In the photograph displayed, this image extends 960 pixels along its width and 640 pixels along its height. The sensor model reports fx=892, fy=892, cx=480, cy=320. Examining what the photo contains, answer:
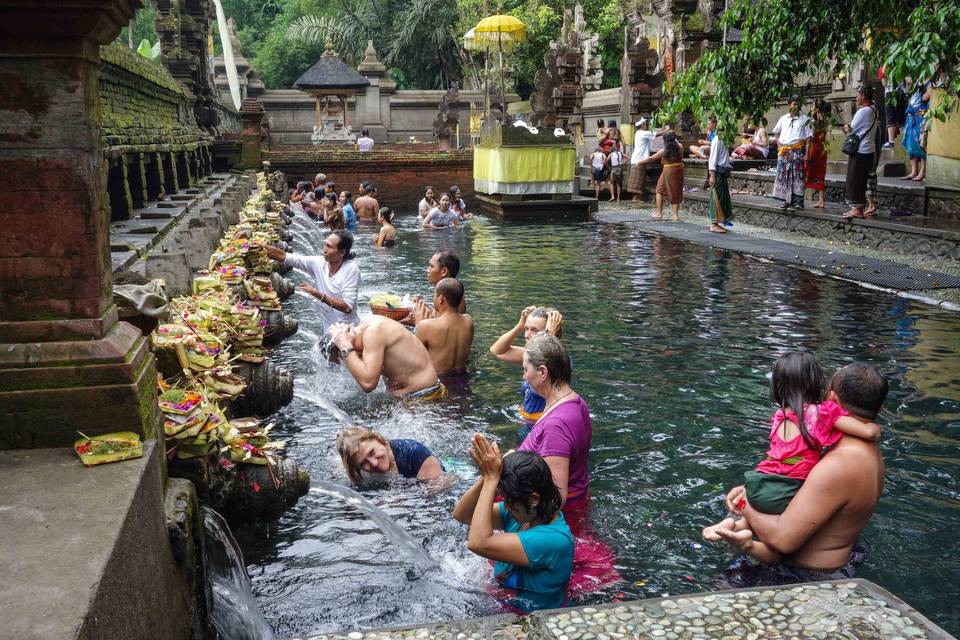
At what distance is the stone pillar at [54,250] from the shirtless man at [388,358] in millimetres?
3441

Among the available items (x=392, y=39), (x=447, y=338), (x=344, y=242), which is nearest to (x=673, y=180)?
(x=344, y=242)

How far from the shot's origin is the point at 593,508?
17.5 ft

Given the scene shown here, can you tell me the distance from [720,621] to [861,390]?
1362 mm

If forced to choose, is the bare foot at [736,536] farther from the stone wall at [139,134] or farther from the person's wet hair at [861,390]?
the stone wall at [139,134]

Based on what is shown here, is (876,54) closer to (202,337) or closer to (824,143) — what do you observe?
(824,143)

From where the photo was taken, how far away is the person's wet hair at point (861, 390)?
12.0 ft

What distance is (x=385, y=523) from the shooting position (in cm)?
518

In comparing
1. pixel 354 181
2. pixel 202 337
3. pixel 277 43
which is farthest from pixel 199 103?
pixel 277 43

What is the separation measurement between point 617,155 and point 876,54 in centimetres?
1329

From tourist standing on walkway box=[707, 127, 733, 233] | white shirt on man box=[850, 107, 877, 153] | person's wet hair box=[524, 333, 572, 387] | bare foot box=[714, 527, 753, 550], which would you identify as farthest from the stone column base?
tourist standing on walkway box=[707, 127, 733, 233]

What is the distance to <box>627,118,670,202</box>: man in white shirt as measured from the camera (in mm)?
21569

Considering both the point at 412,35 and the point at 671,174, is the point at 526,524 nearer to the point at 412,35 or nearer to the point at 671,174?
the point at 671,174

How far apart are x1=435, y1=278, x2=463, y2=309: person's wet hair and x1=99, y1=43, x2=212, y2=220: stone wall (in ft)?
10.8

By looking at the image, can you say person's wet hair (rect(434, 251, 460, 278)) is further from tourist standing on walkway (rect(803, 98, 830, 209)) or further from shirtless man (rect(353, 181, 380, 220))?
shirtless man (rect(353, 181, 380, 220))
